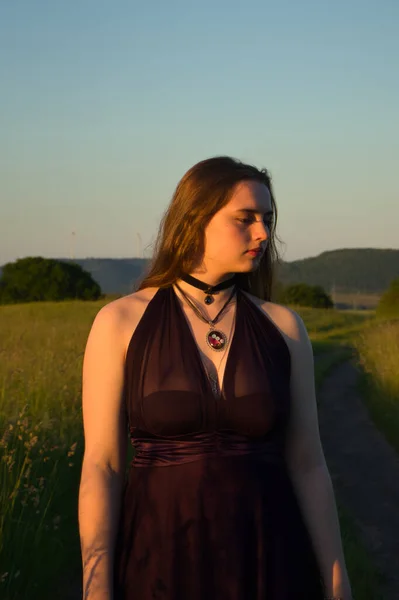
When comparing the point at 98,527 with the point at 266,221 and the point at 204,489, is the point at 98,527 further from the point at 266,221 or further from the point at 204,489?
the point at 266,221

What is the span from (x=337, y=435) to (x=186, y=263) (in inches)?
336

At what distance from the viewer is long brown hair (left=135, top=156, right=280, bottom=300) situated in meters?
2.44

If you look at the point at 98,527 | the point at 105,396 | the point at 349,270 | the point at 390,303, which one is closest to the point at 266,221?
the point at 105,396

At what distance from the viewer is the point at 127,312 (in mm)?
2404

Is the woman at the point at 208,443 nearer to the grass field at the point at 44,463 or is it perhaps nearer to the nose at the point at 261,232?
the nose at the point at 261,232

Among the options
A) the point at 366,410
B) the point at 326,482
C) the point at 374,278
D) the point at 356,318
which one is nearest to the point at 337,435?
the point at 366,410

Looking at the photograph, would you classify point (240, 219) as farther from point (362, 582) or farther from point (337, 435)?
point (337, 435)

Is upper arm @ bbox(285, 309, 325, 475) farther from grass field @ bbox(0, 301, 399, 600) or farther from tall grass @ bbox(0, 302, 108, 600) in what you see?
grass field @ bbox(0, 301, 399, 600)

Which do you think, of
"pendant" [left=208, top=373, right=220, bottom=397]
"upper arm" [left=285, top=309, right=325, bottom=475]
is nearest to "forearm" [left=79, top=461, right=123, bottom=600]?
"pendant" [left=208, top=373, right=220, bottom=397]

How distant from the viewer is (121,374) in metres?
2.32

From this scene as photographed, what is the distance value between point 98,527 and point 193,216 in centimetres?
91

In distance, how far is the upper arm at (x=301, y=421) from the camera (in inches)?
96.5

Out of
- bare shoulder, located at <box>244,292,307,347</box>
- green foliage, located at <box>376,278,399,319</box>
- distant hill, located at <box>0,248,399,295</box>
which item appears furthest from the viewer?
distant hill, located at <box>0,248,399,295</box>

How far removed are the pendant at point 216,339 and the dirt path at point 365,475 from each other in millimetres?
3356
